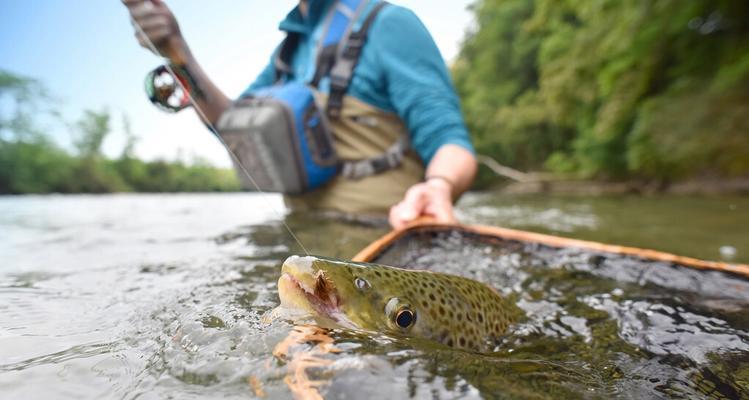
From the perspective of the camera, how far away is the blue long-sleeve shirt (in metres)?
3.01

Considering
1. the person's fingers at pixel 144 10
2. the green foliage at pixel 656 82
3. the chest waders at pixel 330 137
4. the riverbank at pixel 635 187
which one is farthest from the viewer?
the riverbank at pixel 635 187

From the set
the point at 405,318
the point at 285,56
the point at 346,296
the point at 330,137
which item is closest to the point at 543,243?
the point at 405,318

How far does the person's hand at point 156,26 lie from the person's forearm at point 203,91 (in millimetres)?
31

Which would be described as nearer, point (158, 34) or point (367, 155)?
point (158, 34)

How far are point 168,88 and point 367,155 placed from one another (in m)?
1.91

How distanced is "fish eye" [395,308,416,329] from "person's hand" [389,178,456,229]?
3.82ft

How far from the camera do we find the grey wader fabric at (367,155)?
10.6ft

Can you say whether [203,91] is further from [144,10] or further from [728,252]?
[728,252]

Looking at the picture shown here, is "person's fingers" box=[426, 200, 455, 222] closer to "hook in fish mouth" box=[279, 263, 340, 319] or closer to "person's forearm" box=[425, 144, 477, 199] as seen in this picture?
"person's forearm" box=[425, 144, 477, 199]

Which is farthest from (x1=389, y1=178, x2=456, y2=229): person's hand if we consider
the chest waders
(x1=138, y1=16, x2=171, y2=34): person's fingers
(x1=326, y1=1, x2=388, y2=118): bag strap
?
(x1=138, y1=16, x2=171, y2=34): person's fingers

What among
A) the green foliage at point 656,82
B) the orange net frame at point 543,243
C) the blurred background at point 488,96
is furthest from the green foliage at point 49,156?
the green foliage at point 656,82

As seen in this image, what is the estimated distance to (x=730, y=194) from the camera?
8883 mm

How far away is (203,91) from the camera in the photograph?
5.15ft

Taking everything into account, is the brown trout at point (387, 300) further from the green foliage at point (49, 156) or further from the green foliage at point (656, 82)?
the green foliage at point (656, 82)
